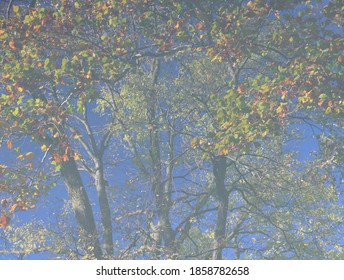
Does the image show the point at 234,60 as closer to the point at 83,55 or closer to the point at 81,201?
the point at 83,55

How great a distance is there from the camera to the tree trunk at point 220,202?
11234 mm

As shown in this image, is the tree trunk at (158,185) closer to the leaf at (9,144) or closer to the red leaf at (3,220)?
the red leaf at (3,220)

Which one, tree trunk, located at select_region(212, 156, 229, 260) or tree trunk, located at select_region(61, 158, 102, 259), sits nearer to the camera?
tree trunk, located at select_region(61, 158, 102, 259)

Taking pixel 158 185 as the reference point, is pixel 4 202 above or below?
below

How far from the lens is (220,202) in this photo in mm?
11938

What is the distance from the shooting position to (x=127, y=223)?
34.0 ft

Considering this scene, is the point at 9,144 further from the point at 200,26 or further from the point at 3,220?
the point at 200,26

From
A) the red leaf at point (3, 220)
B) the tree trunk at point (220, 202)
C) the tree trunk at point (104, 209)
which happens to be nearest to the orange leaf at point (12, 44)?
the red leaf at point (3, 220)

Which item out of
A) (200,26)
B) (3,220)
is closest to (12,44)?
(3,220)

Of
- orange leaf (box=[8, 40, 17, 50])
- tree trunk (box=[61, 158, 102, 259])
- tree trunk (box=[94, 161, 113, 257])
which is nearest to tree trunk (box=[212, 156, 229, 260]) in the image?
tree trunk (box=[94, 161, 113, 257])

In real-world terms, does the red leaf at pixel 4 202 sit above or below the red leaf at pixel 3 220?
above

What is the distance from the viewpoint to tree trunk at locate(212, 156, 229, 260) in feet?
36.9

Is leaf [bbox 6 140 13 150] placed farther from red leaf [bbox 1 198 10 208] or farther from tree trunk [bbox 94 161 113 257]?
tree trunk [bbox 94 161 113 257]
